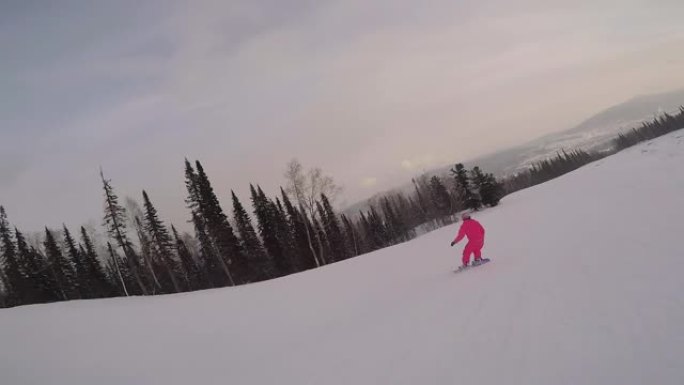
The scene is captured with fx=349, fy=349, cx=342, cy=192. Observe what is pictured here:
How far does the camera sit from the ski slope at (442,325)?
4.45m

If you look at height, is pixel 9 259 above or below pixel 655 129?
above

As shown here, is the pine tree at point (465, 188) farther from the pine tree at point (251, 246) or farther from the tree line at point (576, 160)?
the tree line at point (576, 160)

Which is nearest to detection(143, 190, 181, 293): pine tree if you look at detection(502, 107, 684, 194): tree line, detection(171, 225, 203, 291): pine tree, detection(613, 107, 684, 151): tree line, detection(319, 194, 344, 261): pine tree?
detection(171, 225, 203, 291): pine tree

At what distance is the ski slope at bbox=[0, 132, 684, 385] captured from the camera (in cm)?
445

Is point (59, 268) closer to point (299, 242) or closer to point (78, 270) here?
point (78, 270)

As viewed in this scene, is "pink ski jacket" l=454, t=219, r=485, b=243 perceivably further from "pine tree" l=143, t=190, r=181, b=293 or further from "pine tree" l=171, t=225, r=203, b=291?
"pine tree" l=171, t=225, r=203, b=291

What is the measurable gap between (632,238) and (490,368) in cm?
672

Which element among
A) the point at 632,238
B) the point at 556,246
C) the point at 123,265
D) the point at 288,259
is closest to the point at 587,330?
the point at 632,238

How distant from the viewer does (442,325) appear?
6.73m

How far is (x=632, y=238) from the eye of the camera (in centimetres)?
867

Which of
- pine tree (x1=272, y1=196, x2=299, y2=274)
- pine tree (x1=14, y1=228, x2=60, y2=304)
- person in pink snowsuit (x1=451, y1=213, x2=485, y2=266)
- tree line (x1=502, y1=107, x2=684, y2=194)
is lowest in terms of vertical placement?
tree line (x1=502, y1=107, x2=684, y2=194)

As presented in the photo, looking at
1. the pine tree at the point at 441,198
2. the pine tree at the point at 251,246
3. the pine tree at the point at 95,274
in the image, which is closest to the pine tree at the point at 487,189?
the pine tree at the point at 441,198

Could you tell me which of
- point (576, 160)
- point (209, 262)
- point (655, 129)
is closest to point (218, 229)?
point (209, 262)

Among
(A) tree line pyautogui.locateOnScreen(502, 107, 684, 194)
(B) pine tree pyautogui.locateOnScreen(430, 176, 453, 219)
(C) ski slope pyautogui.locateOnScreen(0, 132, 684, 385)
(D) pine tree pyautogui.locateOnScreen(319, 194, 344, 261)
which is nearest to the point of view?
(C) ski slope pyautogui.locateOnScreen(0, 132, 684, 385)
